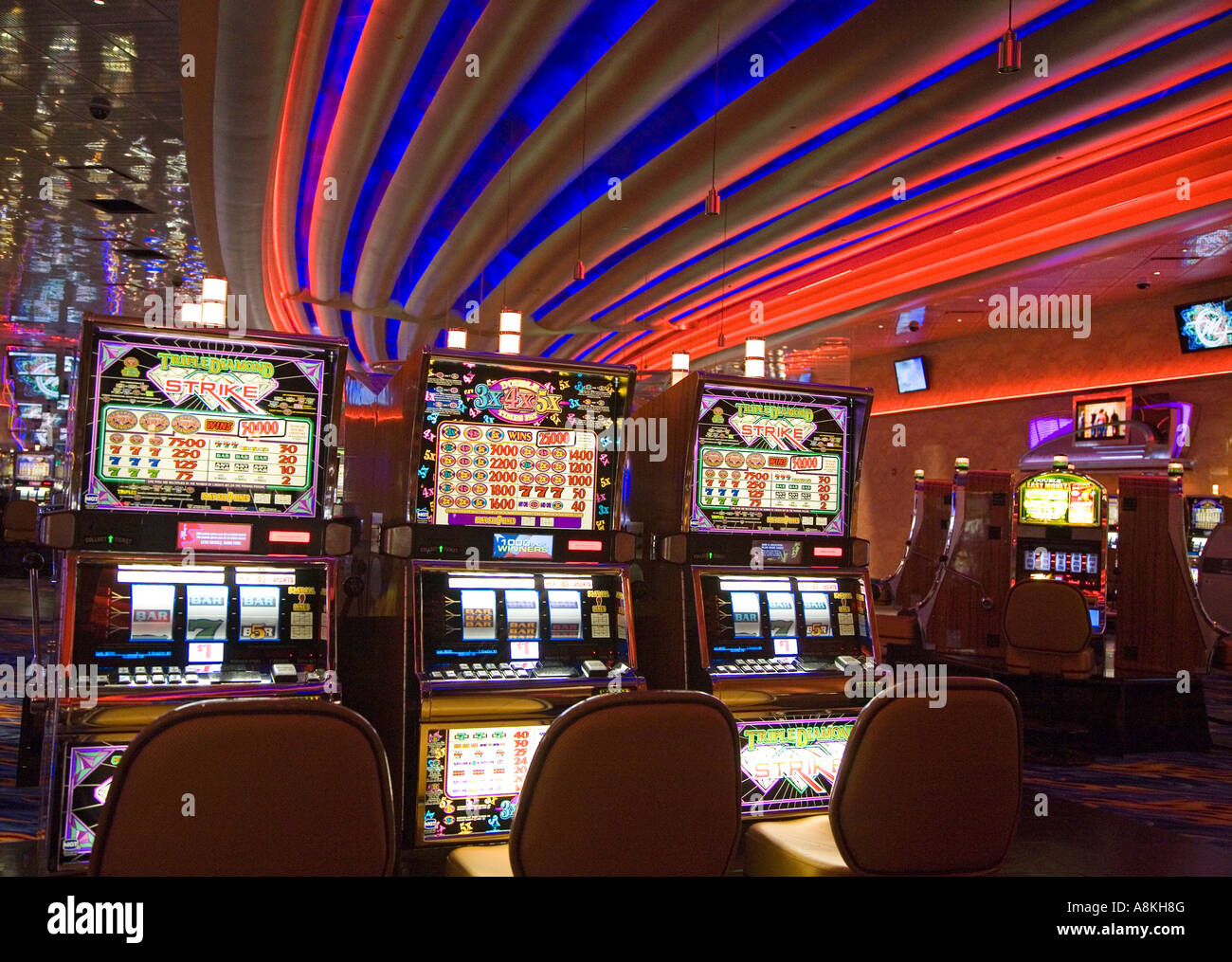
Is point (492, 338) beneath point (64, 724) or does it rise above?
A: above

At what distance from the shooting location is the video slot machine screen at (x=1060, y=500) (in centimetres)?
730

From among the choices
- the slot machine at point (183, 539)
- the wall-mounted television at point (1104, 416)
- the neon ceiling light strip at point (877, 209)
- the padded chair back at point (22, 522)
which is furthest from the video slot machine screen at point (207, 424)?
the wall-mounted television at point (1104, 416)

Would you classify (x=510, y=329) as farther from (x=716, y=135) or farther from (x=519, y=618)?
(x=519, y=618)

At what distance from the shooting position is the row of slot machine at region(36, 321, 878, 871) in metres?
2.88

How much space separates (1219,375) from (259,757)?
1014 cm

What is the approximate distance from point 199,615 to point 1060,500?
642 cm

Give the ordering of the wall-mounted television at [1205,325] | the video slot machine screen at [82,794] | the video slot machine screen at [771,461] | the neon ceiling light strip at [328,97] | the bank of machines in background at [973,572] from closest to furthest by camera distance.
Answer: the video slot machine screen at [82,794], the video slot machine screen at [771,461], the neon ceiling light strip at [328,97], the bank of machines in background at [973,572], the wall-mounted television at [1205,325]

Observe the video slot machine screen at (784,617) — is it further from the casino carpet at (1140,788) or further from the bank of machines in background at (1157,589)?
the bank of machines in background at (1157,589)

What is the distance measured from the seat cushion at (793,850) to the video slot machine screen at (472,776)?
75cm

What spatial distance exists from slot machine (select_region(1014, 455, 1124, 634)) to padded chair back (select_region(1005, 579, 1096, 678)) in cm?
164

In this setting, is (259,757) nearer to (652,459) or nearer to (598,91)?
(652,459)

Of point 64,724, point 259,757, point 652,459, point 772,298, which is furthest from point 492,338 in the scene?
point 259,757

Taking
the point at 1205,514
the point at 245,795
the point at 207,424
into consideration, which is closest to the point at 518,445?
the point at 207,424
